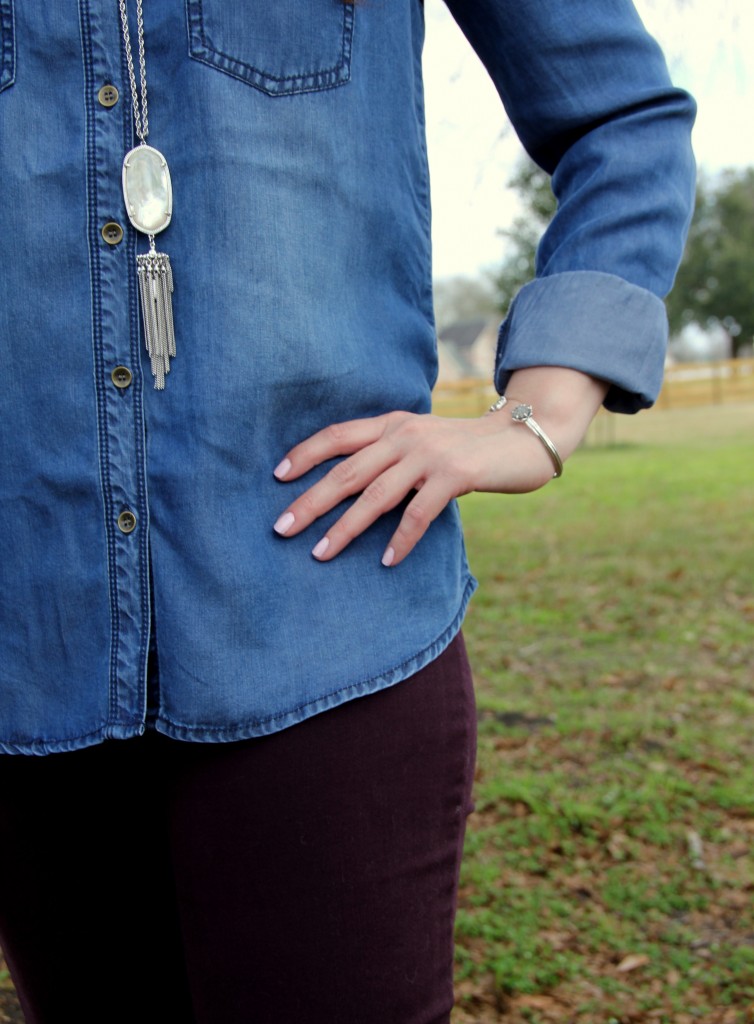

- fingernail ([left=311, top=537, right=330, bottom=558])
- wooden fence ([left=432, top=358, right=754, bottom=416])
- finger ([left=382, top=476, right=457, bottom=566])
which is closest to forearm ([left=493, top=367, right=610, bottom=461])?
finger ([left=382, top=476, right=457, bottom=566])

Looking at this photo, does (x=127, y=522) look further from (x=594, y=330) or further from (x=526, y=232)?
(x=526, y=232)

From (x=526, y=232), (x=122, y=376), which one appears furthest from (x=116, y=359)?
(x=526, y=232)

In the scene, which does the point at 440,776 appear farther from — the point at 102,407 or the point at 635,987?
the point at 635,987

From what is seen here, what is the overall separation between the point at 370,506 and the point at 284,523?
86 mm

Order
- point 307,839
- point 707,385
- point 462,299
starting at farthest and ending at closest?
point 462,299, point 707,385, point 307,839

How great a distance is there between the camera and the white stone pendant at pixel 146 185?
0.97m

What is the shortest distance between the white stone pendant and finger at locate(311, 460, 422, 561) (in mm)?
315

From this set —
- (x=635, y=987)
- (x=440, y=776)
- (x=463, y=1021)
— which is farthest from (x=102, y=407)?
(x=635, y=987)

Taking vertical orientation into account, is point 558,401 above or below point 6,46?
below

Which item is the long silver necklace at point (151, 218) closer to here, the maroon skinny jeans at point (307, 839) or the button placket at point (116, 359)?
the button placket at point (116, 359)

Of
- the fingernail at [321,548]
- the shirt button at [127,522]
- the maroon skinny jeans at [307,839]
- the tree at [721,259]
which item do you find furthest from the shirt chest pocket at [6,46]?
the tree at [721,259]

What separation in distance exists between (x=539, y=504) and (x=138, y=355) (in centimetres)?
1053

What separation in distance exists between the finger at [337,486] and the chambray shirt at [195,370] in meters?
0.02

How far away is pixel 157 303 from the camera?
0.97m
